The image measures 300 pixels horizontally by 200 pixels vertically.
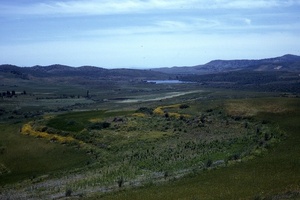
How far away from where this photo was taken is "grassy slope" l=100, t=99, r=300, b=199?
2816 centimetres

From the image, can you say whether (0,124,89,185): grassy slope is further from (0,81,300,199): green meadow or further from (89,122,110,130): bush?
(89,122,110,130): bush

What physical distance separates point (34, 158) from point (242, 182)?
3548cm

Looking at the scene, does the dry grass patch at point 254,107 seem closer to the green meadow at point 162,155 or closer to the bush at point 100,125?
the green meadow at point 162,155

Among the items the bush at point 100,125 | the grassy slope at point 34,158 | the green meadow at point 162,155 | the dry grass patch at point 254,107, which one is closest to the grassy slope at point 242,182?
the green meadow at point 162,155

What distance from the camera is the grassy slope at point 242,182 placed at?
28156 millimetres

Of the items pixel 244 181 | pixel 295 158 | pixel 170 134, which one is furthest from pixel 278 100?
pixel 244 181

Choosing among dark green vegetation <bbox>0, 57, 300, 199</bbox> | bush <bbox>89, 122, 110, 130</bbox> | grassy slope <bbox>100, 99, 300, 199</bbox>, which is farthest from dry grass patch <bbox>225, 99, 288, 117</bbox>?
grassy slope <bbox>100, 99, 300, 199</bbox>

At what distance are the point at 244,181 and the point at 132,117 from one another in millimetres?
50026

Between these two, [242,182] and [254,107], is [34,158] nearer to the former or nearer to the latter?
[242,182]

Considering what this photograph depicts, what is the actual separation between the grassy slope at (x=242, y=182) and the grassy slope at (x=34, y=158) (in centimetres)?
2126

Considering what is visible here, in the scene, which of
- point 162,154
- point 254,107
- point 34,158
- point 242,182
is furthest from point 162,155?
point 254,107

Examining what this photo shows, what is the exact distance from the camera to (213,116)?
74.1 meters

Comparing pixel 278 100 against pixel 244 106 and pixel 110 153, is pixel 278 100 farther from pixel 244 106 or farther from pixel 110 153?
pixel 110 153

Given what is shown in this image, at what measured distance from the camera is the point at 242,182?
31.8m
